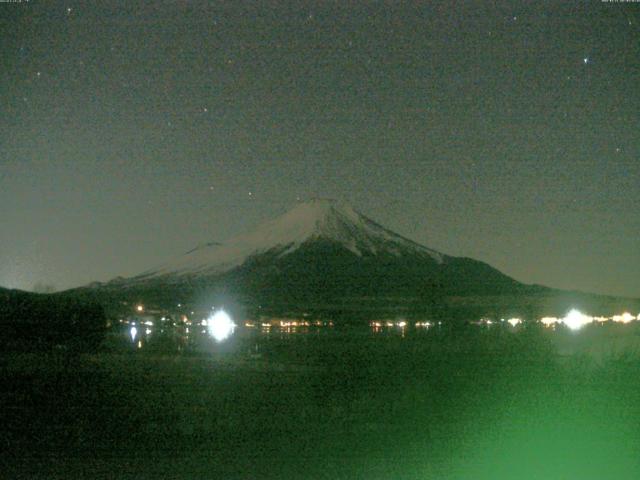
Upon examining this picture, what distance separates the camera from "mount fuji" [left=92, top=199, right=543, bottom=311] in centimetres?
13775

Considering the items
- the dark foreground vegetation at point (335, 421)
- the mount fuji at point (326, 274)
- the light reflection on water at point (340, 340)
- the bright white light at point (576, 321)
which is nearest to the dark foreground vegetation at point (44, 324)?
the light reflection on water at point (340, 340)

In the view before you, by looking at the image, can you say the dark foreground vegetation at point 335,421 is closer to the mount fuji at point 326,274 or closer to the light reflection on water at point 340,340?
the light reflection on water at point 340,340

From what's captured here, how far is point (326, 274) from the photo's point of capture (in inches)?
6142

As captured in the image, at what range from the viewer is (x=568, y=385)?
17750 millimetres

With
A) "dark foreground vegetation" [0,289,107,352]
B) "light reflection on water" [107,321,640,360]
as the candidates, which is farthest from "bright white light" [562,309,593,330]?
"dark foreground vegetation" [0,289,107,352]

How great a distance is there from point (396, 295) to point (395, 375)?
388 ft

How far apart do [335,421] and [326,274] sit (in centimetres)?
14193

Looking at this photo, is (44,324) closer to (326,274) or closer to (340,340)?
(340,340)

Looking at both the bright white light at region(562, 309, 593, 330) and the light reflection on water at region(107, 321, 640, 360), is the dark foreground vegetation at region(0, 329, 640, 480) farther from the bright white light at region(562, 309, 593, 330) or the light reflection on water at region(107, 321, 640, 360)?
the bright white light at region(562, 309, 593, 330)

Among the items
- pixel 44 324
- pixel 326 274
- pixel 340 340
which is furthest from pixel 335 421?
pixel 326 274

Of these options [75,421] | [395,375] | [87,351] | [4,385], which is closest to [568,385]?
[395,375]

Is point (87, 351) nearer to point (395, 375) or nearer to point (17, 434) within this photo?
point (395, 375)

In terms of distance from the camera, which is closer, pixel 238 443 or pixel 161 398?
pixel 238 443

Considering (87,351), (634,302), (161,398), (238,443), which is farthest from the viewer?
(634,302)
